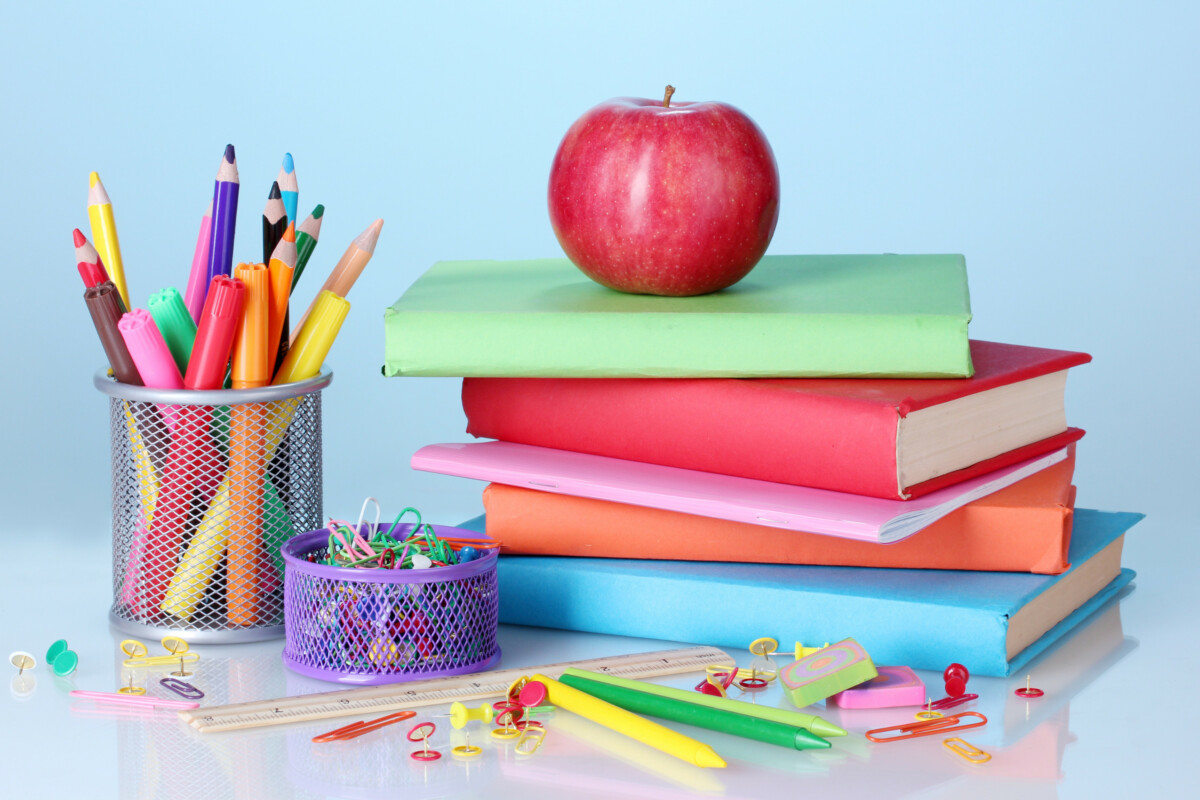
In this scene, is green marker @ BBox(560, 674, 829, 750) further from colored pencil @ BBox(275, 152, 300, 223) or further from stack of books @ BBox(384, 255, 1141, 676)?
colored pencil @ BBox(275, 152, 300, 223)

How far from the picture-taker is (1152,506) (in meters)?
1.86

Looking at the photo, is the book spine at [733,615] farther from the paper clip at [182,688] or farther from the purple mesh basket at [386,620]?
the paper clip at [182,688]

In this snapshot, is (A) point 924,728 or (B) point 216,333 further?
(B) point 216,333

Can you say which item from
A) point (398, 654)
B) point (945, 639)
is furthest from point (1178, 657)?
point (398, 654)

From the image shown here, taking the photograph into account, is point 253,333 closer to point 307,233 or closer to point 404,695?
point 307,233

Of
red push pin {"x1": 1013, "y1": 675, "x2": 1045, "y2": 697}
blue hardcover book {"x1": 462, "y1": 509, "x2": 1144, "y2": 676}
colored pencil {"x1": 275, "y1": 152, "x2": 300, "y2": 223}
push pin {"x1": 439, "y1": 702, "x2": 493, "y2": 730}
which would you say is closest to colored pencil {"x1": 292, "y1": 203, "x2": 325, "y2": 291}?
colored pencil {"x1": 275, "y1": 152, "x2": 300, "y2": 223}

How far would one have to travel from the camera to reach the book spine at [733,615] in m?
1.28

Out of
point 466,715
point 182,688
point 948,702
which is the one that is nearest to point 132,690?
point 182,688

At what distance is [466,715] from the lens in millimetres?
1148

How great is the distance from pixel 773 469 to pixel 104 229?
0.65 m

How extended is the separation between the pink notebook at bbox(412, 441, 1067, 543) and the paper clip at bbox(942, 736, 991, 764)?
0.17 metres

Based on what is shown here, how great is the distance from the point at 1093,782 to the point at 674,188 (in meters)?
0.63

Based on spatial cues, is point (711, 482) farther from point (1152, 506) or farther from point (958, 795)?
point (1152, 506)

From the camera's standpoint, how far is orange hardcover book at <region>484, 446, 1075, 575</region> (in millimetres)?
1351
